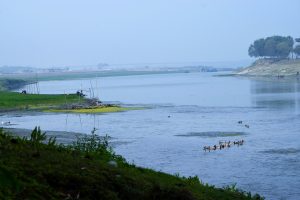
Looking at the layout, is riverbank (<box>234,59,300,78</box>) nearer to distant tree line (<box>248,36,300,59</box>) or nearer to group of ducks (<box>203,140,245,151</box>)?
distant tree line (<box>248,36,300,59</box>)

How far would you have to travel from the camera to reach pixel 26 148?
8.36 meters

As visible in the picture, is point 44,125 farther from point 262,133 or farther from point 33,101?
point 33,101

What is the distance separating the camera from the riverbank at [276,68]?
163m

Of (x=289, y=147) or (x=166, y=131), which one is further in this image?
(x=166, y=131)

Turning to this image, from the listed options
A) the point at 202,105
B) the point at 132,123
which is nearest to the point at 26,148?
the point at 132,123

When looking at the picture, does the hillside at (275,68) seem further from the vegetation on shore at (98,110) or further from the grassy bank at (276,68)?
the vegetation on shore at (98,110)

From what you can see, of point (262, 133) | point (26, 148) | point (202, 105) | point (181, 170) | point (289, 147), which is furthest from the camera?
point (202, 105)

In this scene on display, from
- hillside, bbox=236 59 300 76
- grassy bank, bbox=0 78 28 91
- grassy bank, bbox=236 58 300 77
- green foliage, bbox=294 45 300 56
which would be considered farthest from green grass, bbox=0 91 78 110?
green foliage, bbox=294 45 300 56

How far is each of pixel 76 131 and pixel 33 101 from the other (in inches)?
1301

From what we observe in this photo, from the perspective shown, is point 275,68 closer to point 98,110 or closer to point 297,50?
point 297,50

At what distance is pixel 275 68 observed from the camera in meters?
175

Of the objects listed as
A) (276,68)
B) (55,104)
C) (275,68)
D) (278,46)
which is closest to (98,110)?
(55,104)

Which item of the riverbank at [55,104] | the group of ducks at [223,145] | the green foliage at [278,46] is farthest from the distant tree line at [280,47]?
the group of ducks at [223,145]

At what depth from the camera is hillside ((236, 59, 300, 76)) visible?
537 ft
